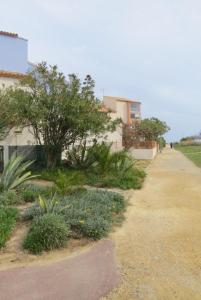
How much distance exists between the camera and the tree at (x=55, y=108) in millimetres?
14414

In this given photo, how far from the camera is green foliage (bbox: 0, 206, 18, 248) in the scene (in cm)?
658

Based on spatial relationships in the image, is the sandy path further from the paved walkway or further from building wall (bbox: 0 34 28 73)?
building wall (bbox: 0 34 28 73)

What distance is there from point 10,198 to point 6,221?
2.07 meters

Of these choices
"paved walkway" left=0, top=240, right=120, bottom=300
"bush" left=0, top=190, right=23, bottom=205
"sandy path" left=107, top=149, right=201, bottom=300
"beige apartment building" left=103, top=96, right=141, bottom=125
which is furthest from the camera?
"beige apartment building" left=103, top=96, right=141, bottom=125

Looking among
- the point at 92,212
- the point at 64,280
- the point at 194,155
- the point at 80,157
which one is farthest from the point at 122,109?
the point at 64,280

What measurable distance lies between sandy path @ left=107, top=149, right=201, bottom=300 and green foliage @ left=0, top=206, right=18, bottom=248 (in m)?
2.02

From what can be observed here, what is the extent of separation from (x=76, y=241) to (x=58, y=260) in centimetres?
95

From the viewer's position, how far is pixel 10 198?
9406 millimetres

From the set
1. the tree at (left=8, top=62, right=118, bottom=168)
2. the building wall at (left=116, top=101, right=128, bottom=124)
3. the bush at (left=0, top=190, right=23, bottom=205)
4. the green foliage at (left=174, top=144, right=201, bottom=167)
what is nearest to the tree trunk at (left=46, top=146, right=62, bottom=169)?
the tree at (left=8, top=62, right=118, bottom=168)

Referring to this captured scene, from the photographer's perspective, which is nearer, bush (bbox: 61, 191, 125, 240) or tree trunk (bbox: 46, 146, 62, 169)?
bush (bbox: 61, 191, 125, 240)

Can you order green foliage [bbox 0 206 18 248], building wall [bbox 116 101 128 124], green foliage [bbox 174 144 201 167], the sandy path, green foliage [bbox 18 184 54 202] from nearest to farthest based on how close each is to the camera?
the sandy path < green foliage [bbox 0 206 18 248] < green foliage [bbox 18 184 54 202] < green foliage [bbox 174 144 201 167] < building wall [bbox 116 101 128 124]

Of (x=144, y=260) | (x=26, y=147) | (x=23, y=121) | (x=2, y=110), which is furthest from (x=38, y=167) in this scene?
(x=144, y=260)

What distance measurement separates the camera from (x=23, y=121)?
48.8 ft

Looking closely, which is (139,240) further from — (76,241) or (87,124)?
(87,124)
